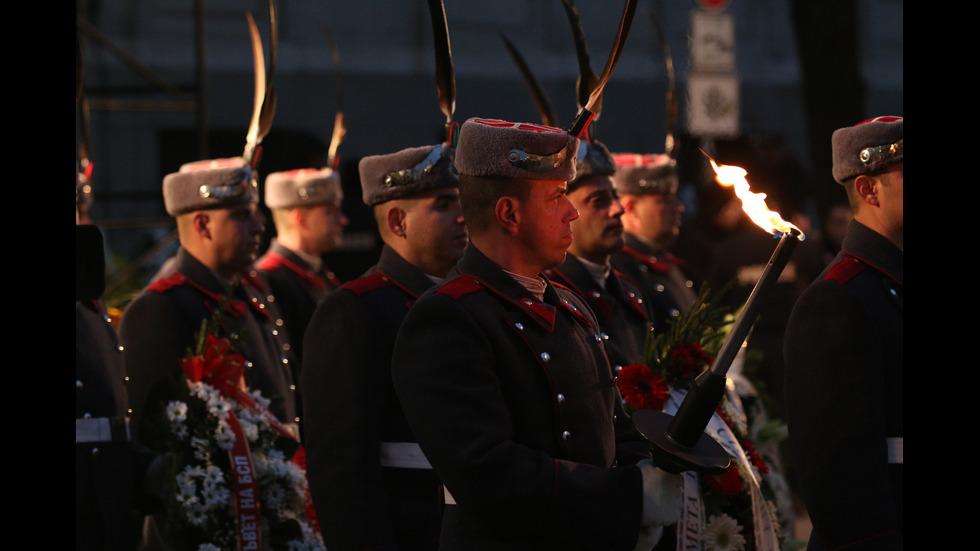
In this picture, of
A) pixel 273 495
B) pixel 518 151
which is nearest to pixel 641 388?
pixel 518 151

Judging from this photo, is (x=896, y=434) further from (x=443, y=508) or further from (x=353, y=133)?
(x=353, y=133)

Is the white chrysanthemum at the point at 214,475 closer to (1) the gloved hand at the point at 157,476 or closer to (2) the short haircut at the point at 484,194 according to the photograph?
(1) the gloved hand at the point at 157,476

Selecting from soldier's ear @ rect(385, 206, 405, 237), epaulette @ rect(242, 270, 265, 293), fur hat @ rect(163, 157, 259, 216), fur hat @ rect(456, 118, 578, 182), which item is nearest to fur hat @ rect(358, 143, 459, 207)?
soldier's ear @ rect(385, 206, 405, 237)

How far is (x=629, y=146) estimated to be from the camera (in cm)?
1639

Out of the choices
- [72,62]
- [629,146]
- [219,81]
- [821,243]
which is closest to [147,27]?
[219,81]

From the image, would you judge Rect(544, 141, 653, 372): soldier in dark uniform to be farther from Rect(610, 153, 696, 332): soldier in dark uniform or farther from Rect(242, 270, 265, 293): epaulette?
Rect(242, 270, 265, 293): epaulette

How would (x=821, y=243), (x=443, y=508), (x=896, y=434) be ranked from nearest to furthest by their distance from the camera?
1. (x=443, y=508)
2. (x=896, y=434)
3. (x=821, y=243)

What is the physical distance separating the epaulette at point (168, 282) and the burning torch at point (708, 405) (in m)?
3.14

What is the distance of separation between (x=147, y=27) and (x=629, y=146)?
18.4ft

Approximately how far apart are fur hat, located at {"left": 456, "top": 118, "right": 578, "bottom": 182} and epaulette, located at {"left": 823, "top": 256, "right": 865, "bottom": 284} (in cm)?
94

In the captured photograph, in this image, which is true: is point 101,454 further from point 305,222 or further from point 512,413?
point 305,222

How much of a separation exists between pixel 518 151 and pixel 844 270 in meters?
1.12

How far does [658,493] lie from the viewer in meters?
3.02

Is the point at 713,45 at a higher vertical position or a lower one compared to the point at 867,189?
higher
